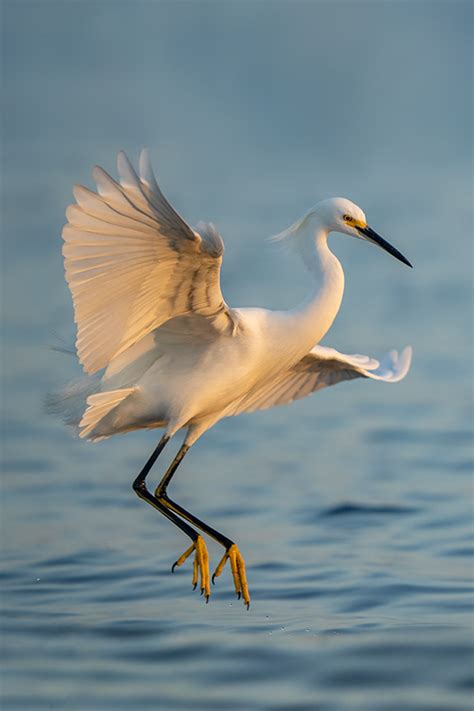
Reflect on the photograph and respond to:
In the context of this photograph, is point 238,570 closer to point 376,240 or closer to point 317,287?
point 317,287

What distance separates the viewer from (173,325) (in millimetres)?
6902

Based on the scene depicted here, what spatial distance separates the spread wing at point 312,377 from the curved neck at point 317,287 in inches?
32.9

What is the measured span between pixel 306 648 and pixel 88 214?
2.53 metres

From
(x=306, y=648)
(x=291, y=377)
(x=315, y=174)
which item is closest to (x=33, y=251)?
(x=315, y=174)

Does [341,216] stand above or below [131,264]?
above

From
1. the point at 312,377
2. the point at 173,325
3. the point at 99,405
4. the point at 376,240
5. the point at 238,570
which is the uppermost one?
the point at 376,240

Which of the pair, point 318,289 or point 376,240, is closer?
point 318,289

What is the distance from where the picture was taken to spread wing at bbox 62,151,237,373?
232 inches

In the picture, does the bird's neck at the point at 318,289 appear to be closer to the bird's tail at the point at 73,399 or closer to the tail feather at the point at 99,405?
the tail feather at the point at 99,405

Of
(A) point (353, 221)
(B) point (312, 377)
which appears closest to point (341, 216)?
(A) point (353, 221)

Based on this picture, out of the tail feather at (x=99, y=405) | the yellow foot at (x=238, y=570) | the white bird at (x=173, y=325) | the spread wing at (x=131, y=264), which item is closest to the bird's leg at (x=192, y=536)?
the white bird at (x=173, y=325)

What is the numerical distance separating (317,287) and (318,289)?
2 cm

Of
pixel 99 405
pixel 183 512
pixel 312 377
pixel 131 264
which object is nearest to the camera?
pixel 131 264

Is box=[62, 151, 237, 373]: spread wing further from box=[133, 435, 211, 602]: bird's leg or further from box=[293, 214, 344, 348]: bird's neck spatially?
box=[133, 435, 211, 602]: bird's leg
